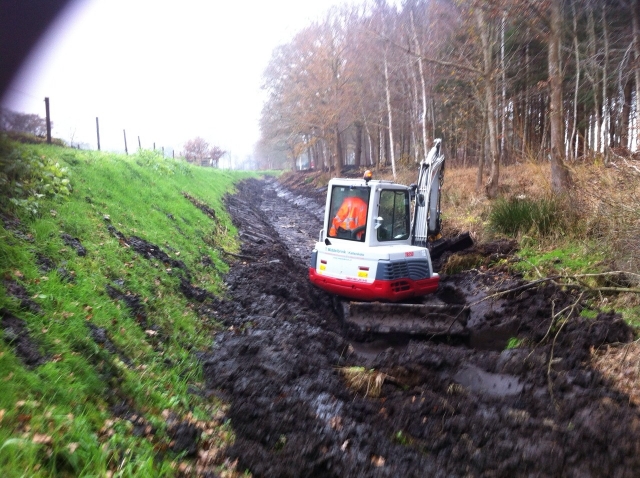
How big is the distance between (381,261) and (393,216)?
1245mm

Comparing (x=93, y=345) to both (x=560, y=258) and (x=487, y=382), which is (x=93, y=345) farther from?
(x=560, y=258)

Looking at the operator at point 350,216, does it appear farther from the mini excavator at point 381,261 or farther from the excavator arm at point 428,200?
the excavator arm at point 428,200

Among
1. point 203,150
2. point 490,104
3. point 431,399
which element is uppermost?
point 203,150

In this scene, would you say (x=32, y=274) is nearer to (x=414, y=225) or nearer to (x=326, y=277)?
(x=326, y=277)

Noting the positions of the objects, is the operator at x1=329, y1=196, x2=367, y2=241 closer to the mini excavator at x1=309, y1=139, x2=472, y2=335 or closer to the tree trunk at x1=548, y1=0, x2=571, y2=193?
the mini excavator at x1=309, y1=139, x2=472, y2=335

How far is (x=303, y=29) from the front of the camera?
2852 centimetres

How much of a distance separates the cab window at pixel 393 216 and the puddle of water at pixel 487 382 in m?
3.02

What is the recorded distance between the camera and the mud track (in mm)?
3816

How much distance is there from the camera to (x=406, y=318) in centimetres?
726

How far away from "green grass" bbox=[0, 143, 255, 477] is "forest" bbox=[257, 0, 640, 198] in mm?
8268

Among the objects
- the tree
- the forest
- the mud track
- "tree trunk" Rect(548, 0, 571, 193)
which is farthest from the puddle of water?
the tree

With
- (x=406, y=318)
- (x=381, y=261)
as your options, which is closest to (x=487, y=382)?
(x=406, y=318)

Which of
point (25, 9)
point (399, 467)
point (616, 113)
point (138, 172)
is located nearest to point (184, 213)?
point (138, 172)

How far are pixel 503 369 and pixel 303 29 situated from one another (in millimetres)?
26828
